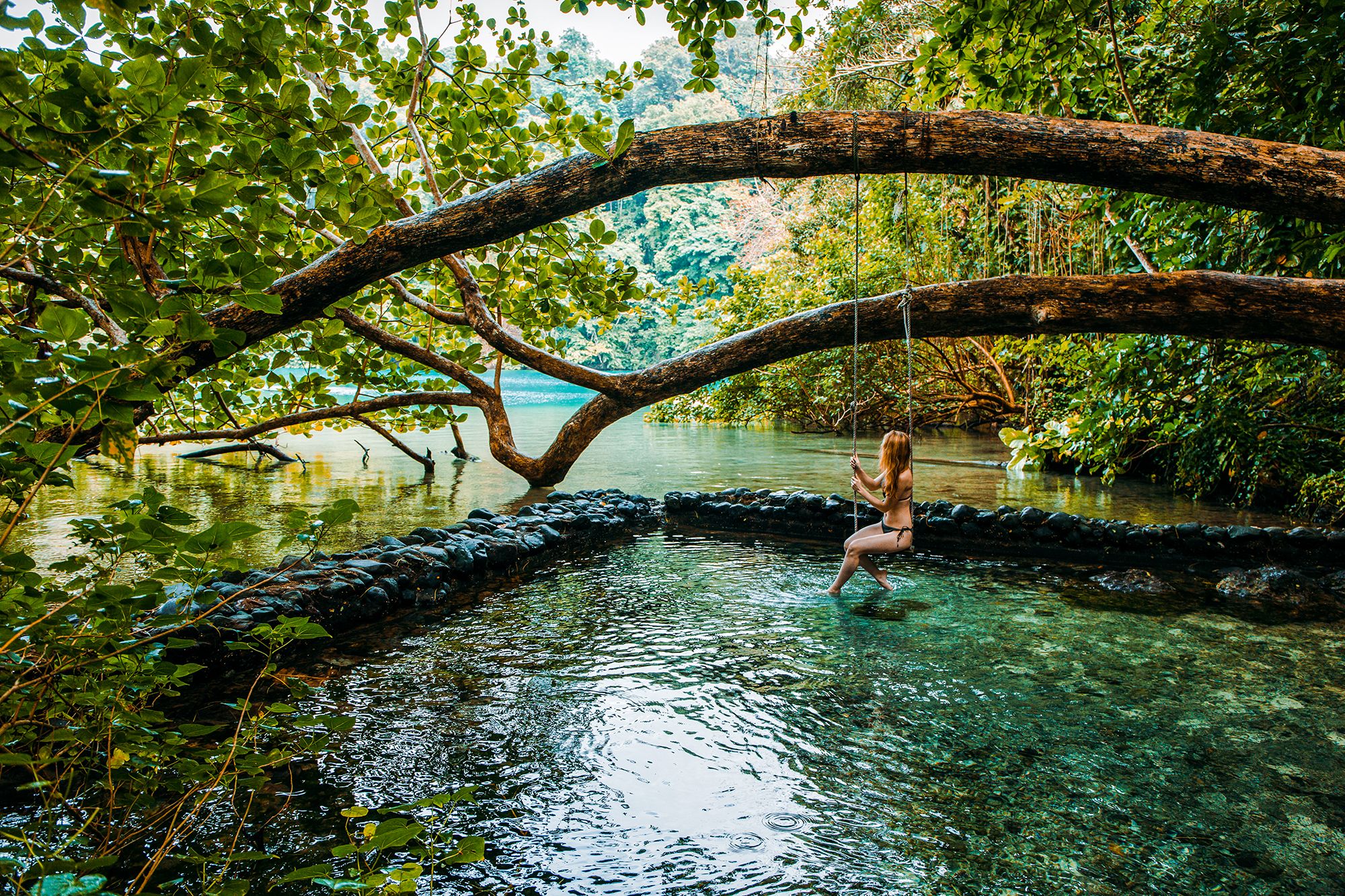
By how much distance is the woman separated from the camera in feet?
17.8

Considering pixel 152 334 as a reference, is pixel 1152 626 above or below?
below

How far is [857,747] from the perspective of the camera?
3.14 meters

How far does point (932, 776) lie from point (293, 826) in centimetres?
226

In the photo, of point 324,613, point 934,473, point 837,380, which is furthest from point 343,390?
point 324,613

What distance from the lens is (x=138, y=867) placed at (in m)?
2.20

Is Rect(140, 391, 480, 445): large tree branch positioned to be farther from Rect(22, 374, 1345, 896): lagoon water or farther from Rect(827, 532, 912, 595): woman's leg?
Rect(827, 532, 912, 595): woman's leg

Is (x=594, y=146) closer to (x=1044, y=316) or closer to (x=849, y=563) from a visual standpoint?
(x=1044, y=316)

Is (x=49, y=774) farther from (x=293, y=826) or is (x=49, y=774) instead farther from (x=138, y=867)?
(x=293, y=826)

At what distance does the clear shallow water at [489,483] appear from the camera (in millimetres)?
7895

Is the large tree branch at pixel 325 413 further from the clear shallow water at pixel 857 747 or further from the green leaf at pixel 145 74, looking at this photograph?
the green leaf at pixel 145 74

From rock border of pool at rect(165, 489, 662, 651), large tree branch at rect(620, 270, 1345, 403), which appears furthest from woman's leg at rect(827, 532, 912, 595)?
rock border of pool at rect(165, 489, 662, 651)

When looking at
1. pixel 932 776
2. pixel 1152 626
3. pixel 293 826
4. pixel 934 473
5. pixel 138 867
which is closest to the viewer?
pixel 138 867

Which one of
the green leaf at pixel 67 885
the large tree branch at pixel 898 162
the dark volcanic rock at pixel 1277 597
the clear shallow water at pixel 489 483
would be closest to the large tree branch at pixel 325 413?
the clear shallow water at pixel 489 483

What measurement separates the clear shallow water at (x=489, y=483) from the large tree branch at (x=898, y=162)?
3.95 m
